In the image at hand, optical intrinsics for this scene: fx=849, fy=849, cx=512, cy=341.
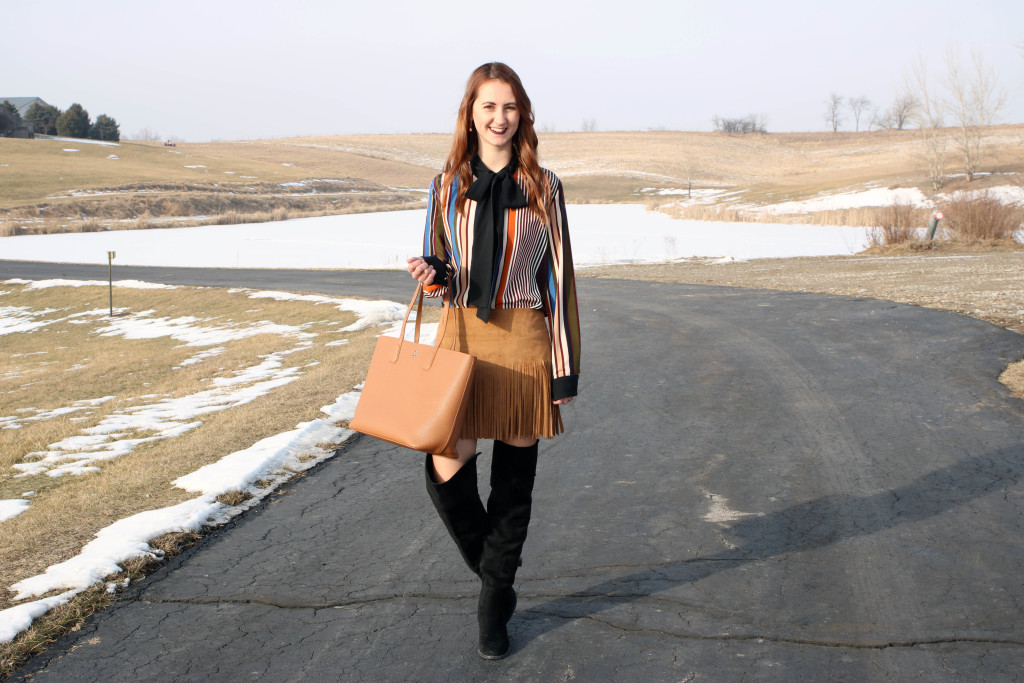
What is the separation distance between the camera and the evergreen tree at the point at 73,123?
96.9 m

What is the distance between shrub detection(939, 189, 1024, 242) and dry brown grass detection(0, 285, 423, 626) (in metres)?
18.4

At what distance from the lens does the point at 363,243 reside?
37938mm

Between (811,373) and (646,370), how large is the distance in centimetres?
150

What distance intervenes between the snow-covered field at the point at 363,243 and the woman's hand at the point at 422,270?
24.5 meters

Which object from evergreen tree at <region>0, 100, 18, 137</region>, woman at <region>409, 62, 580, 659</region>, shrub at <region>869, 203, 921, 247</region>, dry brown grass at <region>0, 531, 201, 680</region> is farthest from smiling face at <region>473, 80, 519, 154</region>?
evergreen tree at <region>0, 100, 18, 137</region>

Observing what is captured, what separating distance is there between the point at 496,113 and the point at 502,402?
0.99 meters

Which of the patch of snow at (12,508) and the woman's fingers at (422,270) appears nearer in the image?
the woman's fingers at (422,270)

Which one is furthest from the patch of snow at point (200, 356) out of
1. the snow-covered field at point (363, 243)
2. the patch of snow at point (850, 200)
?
the patch of snow at point (850, 200)

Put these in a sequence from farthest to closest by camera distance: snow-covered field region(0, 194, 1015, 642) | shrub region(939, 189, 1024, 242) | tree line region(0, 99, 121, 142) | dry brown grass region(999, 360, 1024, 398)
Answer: tree line region(0, 99, 121, 142) → shrub region(939, 189, 1024, 242) → dry brown grass region(999, 360, 1024, 398) → snow-covered field region(0, 194, 1015, 642)

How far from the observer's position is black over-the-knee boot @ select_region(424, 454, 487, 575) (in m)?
2.97

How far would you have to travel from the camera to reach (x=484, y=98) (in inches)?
114

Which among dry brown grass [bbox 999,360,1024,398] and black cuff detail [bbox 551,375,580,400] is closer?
black cuff detail [bbox 551,375,580,400]

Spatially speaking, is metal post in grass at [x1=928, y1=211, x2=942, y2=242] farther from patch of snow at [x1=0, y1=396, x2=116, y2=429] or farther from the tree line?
the tree line

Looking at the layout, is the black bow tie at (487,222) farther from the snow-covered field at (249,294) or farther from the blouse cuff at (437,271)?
the snow-covered field at (249,294)
